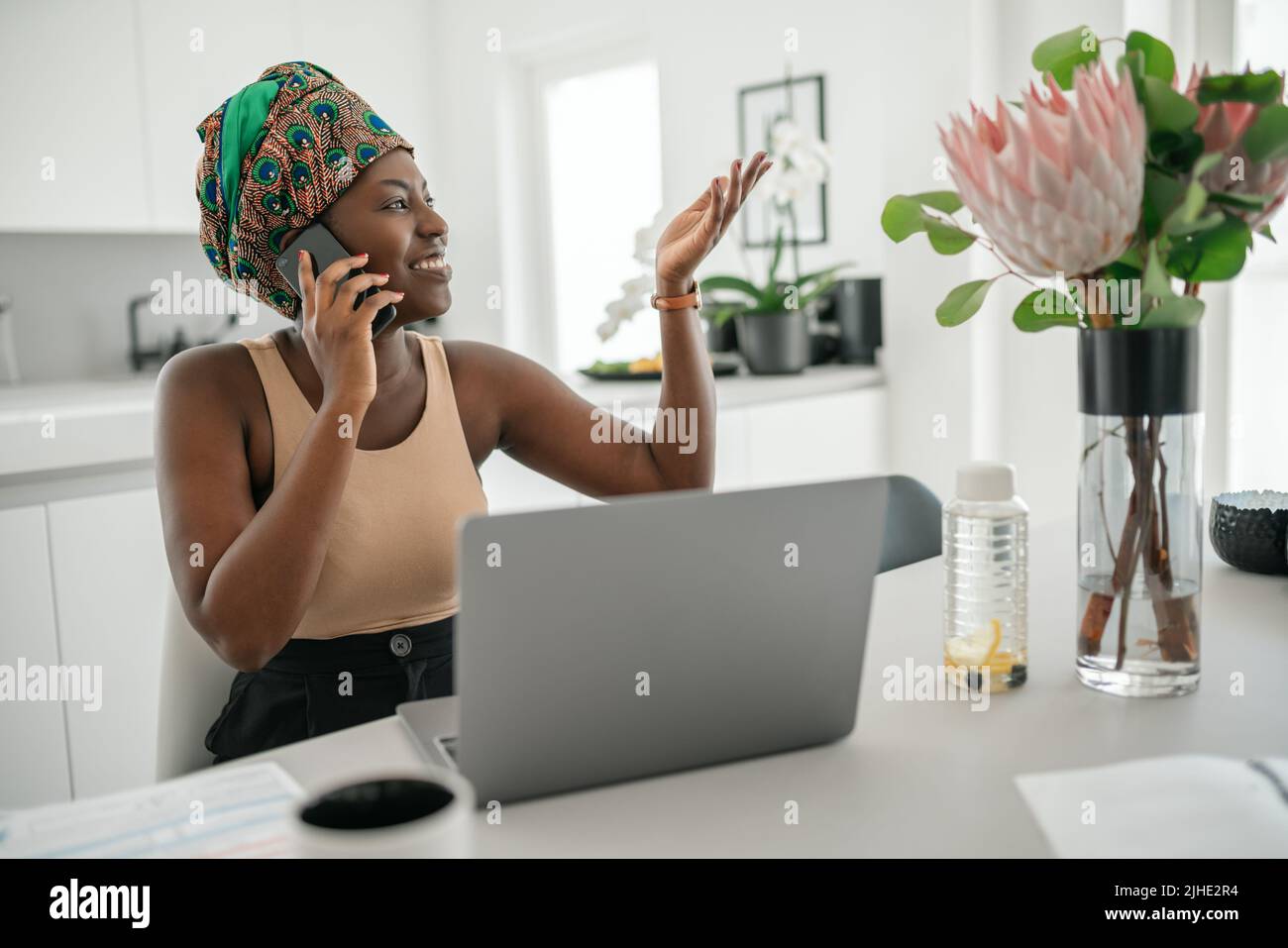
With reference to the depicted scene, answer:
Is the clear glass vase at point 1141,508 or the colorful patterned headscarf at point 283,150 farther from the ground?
the colorful patterned headscarf at point 283,150

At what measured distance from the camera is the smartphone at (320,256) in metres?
1.28

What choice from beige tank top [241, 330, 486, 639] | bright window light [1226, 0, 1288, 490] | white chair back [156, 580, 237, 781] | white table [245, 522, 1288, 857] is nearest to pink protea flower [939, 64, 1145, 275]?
white table [245, 522, 1288, 857]

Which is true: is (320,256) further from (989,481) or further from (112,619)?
(112,619)

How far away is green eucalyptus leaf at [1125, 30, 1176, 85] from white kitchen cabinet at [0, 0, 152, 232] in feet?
10.3

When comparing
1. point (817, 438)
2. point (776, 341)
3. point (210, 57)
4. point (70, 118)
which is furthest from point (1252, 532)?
point (210, 57)

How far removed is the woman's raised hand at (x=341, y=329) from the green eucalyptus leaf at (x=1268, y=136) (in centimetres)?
79

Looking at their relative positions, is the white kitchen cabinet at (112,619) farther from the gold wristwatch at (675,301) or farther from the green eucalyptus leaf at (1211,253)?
the green eucalyptus leaf at (1211,253)

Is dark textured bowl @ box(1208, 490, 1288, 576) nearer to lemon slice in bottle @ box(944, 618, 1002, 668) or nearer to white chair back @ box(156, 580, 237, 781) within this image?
lemon slice in bottle @ box(944, 618, 1002, 668)

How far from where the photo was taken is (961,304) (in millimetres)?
972

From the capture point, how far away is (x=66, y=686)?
2295 millimetres

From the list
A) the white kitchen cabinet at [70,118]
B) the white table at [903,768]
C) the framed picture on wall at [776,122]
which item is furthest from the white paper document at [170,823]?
the white kitchen cabinet at [70,118]

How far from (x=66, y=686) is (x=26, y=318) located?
1.72m

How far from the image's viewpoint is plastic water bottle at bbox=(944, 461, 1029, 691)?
0.92 m
